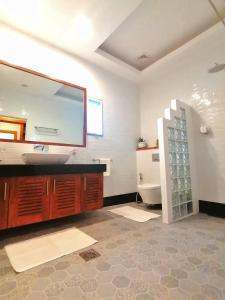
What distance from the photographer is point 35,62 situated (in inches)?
99.2

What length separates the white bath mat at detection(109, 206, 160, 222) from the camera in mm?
2409

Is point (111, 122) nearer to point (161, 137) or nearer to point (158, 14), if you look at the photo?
point (161, 137)

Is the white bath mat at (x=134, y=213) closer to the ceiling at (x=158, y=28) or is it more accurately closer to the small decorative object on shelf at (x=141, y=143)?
the small decorative object on shelf at (x=141, y=143)

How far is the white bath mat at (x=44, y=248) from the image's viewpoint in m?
1.35

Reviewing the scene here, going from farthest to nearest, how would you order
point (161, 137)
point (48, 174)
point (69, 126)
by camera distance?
point (69, 126)
point (161, 137)
point (48, 174)

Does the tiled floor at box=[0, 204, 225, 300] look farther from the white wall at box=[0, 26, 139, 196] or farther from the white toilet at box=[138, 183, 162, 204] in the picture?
the white wall at box=[0, 26, 139, 196]

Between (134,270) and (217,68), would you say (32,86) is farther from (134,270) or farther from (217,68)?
(217,68)

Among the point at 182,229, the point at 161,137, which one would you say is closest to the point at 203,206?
the point at 182,229

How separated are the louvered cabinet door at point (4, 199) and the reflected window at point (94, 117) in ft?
5.28

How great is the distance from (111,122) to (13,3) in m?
2.19

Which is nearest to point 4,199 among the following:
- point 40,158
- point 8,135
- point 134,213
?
point 40,158

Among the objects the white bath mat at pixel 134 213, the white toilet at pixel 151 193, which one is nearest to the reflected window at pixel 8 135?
the white bath mat at pixel 134 213

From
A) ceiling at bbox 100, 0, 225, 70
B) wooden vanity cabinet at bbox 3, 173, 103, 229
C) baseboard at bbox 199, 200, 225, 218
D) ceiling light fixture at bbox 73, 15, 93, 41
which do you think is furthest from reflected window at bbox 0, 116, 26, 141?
baseboard at bbox 199, 200, 225, 218

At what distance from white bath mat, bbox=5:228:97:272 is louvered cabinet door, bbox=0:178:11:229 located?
0.24m
